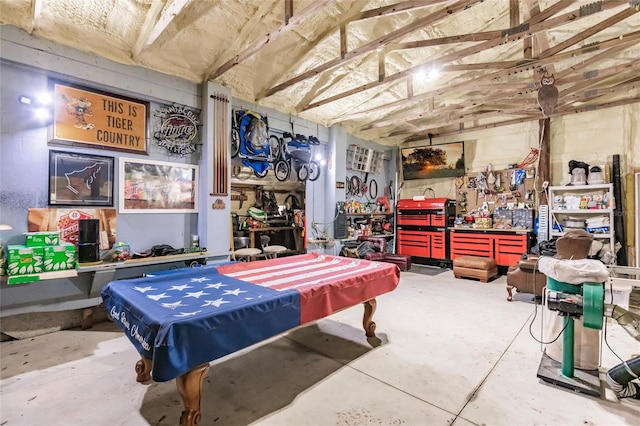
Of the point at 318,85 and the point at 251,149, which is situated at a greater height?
the point at 318,85

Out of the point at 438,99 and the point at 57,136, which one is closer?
the point at 57,136

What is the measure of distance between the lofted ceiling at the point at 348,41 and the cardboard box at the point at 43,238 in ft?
6.98

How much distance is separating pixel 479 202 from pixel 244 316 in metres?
6.96

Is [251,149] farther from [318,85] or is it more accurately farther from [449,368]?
[449,368]

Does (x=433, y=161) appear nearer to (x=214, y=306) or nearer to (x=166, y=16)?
(x=166, y=16)

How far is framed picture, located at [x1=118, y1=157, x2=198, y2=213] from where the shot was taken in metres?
3.77

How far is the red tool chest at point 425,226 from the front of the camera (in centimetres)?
696

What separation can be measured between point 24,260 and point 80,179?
3.49 ft

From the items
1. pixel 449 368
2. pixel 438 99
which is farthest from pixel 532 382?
pixel 438 99

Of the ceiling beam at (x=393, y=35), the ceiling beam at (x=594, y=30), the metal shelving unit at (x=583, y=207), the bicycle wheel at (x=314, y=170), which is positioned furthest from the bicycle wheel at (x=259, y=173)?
the metal shelving unit at (x=583, y=207)

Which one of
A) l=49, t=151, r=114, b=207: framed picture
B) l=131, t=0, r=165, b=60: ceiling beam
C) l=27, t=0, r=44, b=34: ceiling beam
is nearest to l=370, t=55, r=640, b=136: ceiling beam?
l=131, t=0, r=165, b=60: ceiling beam

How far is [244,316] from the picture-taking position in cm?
174

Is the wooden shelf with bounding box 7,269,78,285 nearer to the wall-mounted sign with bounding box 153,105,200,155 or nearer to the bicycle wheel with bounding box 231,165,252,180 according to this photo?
the wall-mounted sign with bounding box 153,105,200,155

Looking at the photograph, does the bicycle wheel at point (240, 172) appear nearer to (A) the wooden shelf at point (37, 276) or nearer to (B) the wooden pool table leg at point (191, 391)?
(A) the wooden shelf at point (37, 276)
